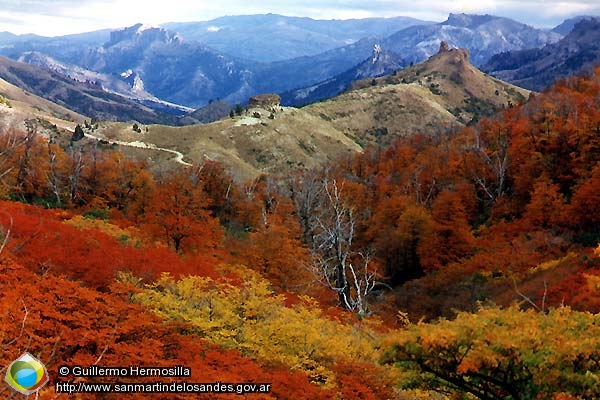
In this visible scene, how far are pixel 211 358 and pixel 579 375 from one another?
12.9 metres

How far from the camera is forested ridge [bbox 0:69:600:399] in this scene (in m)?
17.4

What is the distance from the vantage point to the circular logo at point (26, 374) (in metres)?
6.38

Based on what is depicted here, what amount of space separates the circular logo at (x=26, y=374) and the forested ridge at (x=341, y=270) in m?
0.51

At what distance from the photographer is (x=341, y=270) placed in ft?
123

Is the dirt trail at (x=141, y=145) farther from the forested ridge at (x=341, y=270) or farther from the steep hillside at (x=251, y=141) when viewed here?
the forested ridge at (x=341, y=270)

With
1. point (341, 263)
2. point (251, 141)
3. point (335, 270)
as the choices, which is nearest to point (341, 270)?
point (341, 263)

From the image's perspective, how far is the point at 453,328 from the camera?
17.5m

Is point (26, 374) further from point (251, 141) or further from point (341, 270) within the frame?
point (251, 141)

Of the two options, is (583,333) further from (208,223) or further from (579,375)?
(208,223)

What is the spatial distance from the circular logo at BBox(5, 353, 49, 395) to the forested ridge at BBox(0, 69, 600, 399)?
508mm

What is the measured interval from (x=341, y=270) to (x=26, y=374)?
31.9m

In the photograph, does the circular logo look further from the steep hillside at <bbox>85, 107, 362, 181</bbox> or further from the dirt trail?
the dirt trail

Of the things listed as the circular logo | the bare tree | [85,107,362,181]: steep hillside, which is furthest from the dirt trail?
the circular logo

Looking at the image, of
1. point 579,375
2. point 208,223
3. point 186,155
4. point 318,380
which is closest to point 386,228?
point 208,223
